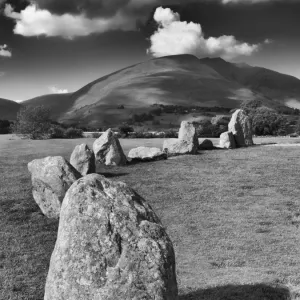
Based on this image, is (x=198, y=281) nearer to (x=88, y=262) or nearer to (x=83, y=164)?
(x=88, y=262)

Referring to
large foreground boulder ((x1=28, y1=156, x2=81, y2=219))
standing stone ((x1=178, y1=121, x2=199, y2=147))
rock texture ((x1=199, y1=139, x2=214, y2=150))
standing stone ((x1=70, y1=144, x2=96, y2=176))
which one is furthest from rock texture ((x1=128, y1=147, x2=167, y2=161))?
large foreground boulder ((x1=28, y1=156, x2=81, y2=219))

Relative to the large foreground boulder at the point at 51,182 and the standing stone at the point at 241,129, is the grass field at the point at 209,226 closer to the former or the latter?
the large foreground boulder at the point at 51,182

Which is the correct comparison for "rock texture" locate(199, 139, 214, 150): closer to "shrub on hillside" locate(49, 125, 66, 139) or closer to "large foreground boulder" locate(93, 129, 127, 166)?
"large foreground boulder" locate(93, 129, 127, 166)

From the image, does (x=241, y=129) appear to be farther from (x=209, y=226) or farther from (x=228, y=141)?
(x=209, y=226)

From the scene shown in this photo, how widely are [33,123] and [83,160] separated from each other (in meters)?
38.4

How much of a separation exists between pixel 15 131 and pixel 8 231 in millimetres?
51641

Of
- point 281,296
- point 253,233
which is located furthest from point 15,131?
point 281,296

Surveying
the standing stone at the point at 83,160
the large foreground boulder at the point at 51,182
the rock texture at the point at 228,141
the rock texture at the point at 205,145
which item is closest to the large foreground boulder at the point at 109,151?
the standing stone at the point at 83,160

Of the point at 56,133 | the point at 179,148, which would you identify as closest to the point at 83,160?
the point at 179,148

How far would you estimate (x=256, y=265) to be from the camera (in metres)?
12.1

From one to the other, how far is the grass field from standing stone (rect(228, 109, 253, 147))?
8.93 meters

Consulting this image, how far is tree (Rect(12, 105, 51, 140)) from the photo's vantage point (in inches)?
2382

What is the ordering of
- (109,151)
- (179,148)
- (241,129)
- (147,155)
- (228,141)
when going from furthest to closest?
(241,129) < (228,141) < (179,148) < (147,155) < (109,151)

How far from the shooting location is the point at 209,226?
16156 mm
